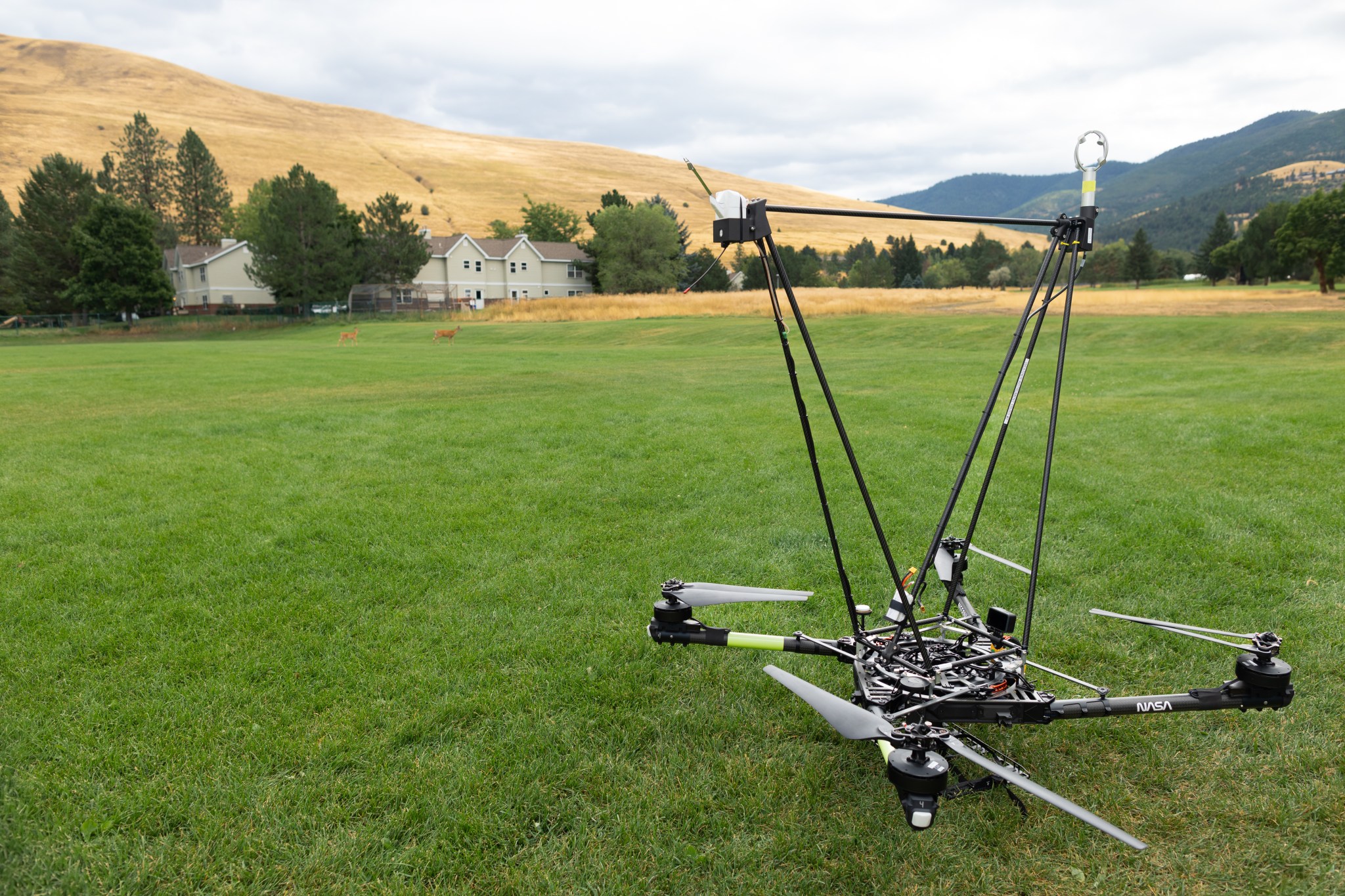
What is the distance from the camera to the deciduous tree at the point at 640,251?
256ft

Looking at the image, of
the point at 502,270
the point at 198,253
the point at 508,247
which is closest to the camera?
the point at 198,253

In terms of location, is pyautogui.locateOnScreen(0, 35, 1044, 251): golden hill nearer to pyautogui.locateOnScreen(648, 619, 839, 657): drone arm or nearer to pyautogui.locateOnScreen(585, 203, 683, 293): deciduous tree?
pyautogui.locateOnScreen(585, 203, 683, 293): deciduous tree

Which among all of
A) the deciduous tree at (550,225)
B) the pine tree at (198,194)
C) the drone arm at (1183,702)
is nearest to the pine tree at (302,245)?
the pine tree at (198,194)

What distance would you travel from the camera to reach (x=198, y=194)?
9369 centimetres

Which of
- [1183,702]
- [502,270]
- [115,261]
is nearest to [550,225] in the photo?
[502,270]

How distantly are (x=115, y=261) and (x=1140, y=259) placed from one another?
107 m

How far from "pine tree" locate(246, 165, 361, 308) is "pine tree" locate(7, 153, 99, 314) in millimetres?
15004

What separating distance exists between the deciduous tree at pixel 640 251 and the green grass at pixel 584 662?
68.9 m

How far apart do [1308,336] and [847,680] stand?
98.1 feet

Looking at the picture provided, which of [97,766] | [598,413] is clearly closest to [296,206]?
[598,413]

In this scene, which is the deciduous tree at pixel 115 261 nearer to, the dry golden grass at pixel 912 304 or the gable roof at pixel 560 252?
the dry golden grass at pixel 912 304

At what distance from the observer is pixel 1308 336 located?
83.9ft

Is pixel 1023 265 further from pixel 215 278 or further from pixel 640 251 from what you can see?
pixel 215 278

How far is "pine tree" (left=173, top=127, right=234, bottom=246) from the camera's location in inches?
3605
